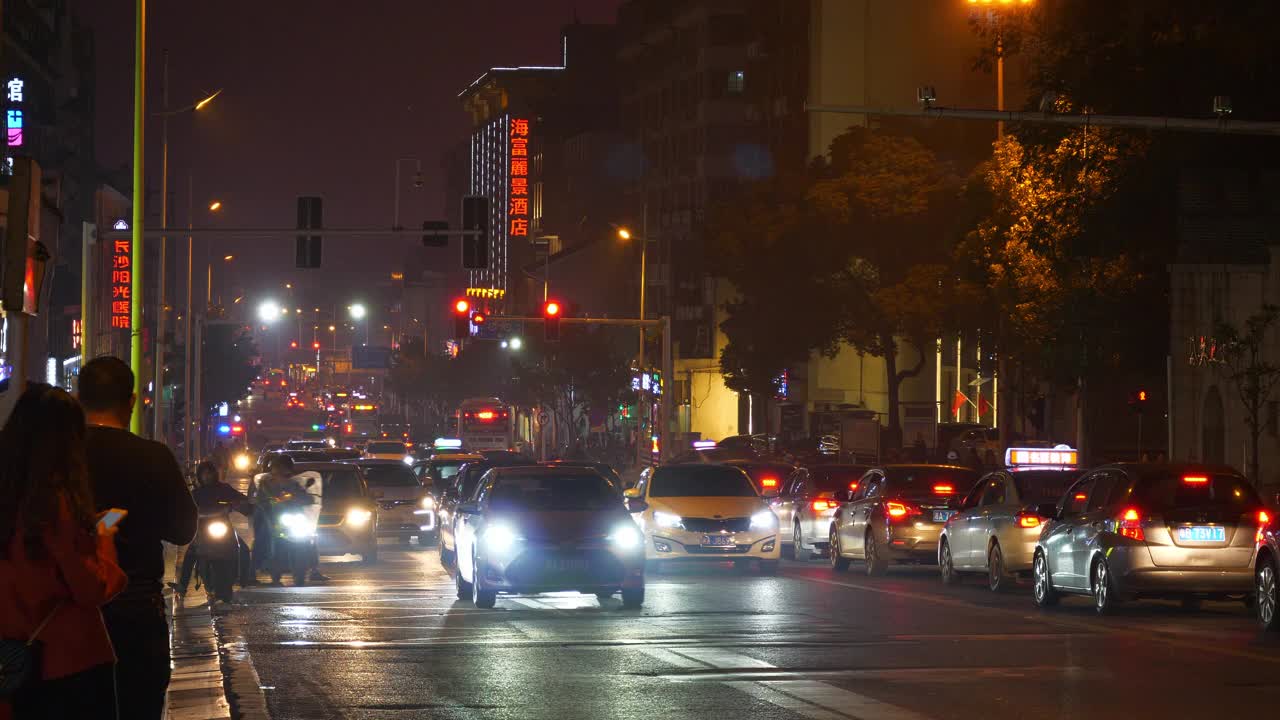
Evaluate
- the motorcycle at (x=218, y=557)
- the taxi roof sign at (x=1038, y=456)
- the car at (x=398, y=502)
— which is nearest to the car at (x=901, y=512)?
the taxi roof sign at (x=1038, y=456)

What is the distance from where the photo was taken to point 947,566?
88.0 feet

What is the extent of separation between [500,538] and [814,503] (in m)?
12.8

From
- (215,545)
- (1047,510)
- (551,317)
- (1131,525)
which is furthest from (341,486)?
(551,317)

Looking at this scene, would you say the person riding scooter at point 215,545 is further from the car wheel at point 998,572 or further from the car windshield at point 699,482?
the car wheel at point 998,572

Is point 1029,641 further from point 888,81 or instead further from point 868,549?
point 888,81

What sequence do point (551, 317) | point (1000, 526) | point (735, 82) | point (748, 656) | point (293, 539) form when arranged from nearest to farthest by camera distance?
point (748, 656), point (1000, 526), point (293, 539), point (551, 317), point (735, 82)

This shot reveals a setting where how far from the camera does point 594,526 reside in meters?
21.3

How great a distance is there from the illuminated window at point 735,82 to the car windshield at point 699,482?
268 ft

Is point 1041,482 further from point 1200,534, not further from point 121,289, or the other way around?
point 121,289

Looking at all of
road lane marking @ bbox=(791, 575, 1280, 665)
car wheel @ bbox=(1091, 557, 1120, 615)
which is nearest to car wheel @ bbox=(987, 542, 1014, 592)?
road lane marking @ bbox=(791, 575, 1280, 665)

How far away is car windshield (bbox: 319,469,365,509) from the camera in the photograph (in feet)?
104

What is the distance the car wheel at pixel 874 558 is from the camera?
28500 millimetres

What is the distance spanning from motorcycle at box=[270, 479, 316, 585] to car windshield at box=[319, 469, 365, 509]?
5.08 meters

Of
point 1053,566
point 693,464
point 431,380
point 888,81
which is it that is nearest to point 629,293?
point 888,81
